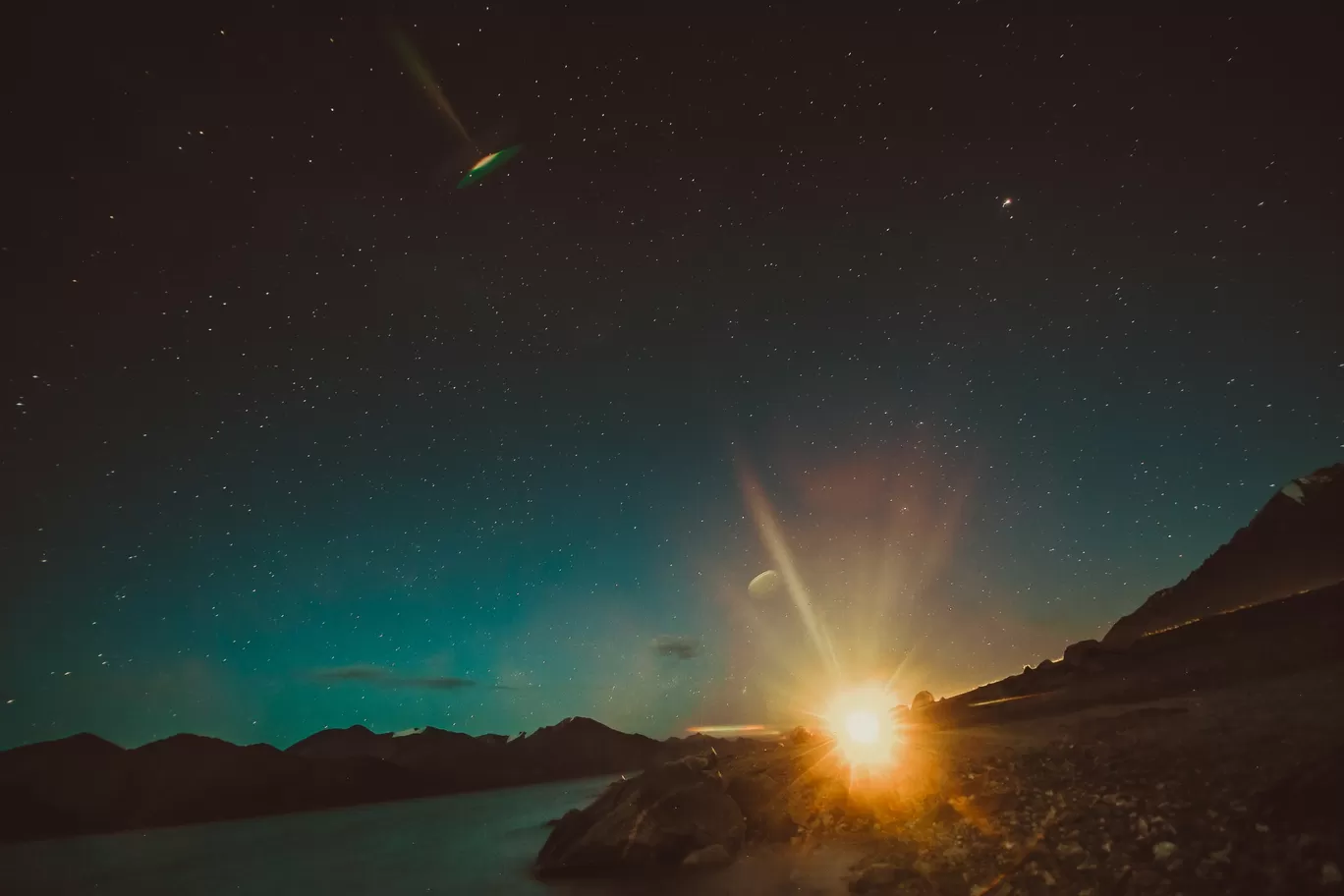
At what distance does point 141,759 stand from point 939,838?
250861mm

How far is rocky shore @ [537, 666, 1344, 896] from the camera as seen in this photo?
27.9ft

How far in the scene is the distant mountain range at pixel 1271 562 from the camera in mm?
35000

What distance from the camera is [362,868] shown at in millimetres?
39812

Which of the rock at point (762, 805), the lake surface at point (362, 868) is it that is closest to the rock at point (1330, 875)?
the lake surface at point (362, 868)

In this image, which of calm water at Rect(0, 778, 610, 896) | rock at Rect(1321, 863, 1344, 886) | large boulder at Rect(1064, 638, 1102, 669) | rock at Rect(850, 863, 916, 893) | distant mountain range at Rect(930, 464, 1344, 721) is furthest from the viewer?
calm water at Rect(0, 778, 610, 896)

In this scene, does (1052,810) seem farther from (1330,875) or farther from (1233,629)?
(1233,629)

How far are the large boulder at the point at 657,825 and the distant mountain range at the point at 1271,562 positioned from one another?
939 inches

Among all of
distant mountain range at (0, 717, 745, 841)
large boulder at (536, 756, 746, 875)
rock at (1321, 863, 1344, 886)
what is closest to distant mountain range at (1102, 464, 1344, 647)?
large boulder at (536, 756, 746, 875)

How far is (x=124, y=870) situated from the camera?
54.9 m

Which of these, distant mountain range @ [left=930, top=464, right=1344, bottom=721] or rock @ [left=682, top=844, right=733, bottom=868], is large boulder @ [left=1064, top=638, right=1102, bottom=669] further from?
rock @ [left=682, top=844, right=733, bottom=868]

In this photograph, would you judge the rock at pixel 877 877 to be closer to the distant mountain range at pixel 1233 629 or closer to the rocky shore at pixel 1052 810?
the rocky shore at pixel 1052 810

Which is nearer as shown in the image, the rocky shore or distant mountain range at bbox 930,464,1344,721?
the rocky shore

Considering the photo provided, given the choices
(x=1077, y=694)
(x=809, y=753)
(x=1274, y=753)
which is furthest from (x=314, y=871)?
(x=1274, y=753)

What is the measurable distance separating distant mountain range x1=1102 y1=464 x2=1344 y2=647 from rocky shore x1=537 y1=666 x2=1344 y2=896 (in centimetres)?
1532
